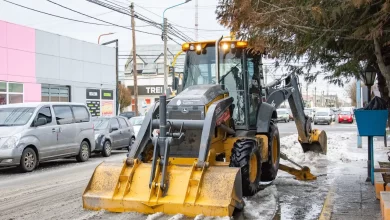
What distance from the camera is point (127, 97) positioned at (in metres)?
52.8

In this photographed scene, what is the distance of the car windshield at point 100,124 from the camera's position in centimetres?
1727

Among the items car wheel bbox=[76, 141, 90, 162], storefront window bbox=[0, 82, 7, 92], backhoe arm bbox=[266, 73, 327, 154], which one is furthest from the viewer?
storefront window bbox=[0, 82, 7, 92]

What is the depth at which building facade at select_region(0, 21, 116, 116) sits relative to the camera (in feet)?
75.0

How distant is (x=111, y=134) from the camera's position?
17156 millimetres

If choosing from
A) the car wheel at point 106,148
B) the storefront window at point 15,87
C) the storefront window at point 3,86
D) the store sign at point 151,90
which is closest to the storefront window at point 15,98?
the storefront window at point 15,87

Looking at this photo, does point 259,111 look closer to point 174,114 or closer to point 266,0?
point 174,114

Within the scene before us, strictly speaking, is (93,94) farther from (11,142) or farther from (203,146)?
(203,146)

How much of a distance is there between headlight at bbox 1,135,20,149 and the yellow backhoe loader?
5283 mm

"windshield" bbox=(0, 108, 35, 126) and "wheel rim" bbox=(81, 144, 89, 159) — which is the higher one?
"windshield" bbox=(0, 108, 35, 126)

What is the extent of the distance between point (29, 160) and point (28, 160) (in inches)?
1.6

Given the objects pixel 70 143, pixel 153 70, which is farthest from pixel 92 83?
pixel 153 70

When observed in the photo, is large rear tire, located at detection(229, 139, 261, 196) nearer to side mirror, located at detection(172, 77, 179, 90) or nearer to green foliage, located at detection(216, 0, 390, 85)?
green foliage, located at detection(216, 0, 390, 85)

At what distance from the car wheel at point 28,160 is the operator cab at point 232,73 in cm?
582

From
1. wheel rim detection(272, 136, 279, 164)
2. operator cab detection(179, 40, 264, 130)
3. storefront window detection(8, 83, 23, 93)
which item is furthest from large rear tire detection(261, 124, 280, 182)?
storefront window detection(8, 83, 23, 93)
